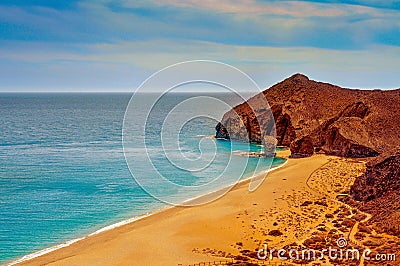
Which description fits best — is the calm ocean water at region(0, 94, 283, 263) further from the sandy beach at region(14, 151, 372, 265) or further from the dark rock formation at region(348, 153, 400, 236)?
the dark rock formation at region(348, 153, 400, 236)

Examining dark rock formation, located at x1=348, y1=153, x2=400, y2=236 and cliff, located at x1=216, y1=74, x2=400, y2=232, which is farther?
cliff, located at x1=216, y1=74, x2=400, y2=232

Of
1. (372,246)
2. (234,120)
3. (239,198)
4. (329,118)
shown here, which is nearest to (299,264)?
(372,246)

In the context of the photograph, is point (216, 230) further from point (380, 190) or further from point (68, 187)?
point (68, 187)

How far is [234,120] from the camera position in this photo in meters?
81.4

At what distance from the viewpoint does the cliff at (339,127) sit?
30.8 metres

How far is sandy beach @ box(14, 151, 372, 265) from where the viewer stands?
24.0 meters

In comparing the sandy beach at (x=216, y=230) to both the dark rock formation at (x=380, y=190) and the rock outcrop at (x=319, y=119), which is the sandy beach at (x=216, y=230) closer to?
the dark rock formation at (x=380, y=190)

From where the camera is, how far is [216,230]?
28.4 metres

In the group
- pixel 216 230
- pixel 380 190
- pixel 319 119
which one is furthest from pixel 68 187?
pixel 319 119

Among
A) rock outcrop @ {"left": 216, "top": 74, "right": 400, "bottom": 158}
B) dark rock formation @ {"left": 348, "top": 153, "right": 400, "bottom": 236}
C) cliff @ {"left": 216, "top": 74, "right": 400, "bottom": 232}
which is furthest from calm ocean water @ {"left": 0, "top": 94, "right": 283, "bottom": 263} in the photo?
dark rock formation @ {"left": 348, "top": 153, "right": 400, "bottom": 236}

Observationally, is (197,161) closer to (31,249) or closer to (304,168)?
(304,168)

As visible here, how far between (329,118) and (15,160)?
4467 centimetres

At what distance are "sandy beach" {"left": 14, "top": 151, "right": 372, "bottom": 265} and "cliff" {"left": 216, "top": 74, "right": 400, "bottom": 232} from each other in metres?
3.57

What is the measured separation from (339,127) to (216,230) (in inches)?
1321
